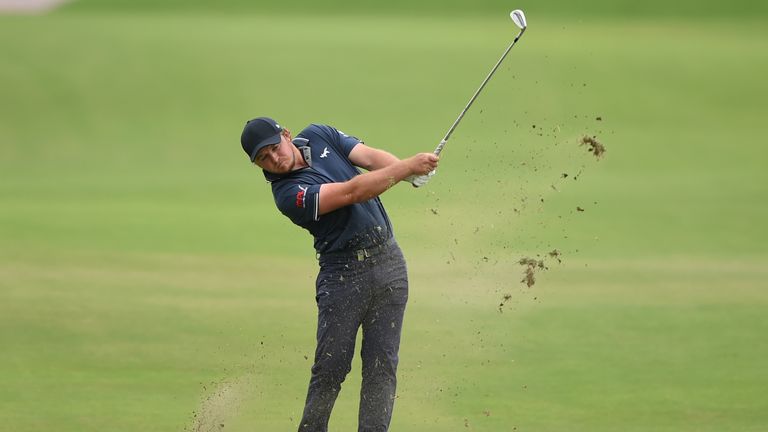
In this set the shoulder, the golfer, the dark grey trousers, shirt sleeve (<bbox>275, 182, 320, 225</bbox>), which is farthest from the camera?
the shoulder

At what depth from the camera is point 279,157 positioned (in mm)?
7160

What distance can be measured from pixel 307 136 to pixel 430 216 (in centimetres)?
1153

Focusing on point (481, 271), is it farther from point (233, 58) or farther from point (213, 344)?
point (233, 58)

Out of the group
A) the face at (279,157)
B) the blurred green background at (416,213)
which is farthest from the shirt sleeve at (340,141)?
the blurred green background at (416,213)

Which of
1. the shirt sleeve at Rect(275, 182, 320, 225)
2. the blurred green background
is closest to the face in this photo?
the shirt sleeve at Rect(275, 182, 320, 225)

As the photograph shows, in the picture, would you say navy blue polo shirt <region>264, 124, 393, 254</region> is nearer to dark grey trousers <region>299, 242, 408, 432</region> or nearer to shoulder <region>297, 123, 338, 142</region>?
shoulder <region>297, 123, 338, 142</region>

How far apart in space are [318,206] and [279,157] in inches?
15.3

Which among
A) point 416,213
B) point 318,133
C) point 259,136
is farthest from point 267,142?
point 416,213

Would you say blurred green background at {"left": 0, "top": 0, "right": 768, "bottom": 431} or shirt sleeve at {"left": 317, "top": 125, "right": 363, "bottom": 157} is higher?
blurred green background at {"left": 0, "top": 0, "right": 768, "bottom": 431}

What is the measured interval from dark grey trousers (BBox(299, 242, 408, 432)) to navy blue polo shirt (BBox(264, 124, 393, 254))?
0.35ft

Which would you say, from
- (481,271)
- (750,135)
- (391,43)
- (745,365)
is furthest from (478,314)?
(391,43)

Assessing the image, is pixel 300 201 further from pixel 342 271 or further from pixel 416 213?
pixel 416 213

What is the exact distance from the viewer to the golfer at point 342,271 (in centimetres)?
718

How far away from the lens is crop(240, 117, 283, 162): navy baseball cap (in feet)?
23.1
